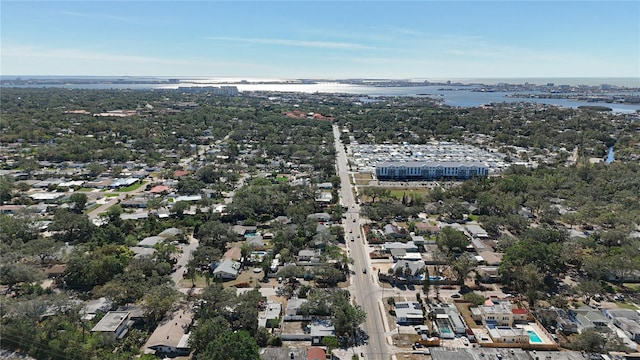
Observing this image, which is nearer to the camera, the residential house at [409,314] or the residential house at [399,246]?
the residential house at [409,314]

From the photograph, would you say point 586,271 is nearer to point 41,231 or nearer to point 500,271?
point 500,271

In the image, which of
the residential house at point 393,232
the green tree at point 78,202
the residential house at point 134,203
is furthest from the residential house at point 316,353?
the green tree at point 78,202

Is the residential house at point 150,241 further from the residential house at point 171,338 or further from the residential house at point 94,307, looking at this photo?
the residential house at point 171,338

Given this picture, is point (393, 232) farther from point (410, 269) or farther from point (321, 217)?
point (321, 217)

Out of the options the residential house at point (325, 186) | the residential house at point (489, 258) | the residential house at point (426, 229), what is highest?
the residential house at point (325, 186)

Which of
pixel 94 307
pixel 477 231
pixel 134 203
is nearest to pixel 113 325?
pixel 94 307

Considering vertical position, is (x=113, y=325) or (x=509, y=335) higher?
(x=113, y=325)

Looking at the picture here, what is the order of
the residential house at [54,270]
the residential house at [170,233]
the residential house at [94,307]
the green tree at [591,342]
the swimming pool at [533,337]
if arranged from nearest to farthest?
the green tree at [591,342], the swimming pool at [533,337], the residential house at [94,307], the residential house at [54,270], the residential house at [170,233]

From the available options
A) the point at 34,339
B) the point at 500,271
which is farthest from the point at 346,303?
the point at 34,339
